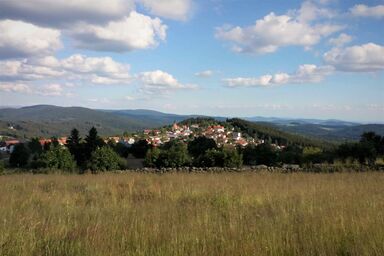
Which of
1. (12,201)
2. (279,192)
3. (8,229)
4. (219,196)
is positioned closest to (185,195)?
(219,196)

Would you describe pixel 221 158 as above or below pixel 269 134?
above

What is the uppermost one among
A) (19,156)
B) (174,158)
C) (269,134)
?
(174,158)

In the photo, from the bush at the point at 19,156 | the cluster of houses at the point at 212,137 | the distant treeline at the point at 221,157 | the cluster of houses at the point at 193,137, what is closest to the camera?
the distant treeline at the point at 221,157

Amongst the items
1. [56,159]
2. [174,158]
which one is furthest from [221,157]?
[56,159]

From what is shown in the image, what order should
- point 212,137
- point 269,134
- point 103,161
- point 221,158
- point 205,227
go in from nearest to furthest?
point 205,227 → point 103,161 → point 221,158 → point 212,137 → point 269,134

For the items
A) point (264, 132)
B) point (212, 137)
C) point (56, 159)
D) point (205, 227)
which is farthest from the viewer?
point (264, 132)

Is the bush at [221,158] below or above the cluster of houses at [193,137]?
above

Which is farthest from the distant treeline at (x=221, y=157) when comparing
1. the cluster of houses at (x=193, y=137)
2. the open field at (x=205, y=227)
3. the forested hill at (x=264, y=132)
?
the forested hill at (x=264, y=132)

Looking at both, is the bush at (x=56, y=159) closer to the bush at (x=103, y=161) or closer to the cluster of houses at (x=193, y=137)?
the bush at (x=103, y=161)

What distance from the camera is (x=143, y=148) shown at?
58312 mm

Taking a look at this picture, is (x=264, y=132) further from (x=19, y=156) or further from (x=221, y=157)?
(x=221, y=157)

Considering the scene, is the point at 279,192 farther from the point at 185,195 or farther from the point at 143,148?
the point at 143,148

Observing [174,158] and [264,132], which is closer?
[174,158]

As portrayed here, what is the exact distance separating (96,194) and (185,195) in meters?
1.96
